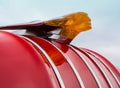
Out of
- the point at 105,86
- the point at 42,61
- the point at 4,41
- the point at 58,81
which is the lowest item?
the point at 105,86

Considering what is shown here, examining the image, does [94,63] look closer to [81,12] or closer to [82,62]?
[82,62]

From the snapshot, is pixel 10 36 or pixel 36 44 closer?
pixel 10 36

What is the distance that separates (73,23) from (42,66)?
1.09 meters

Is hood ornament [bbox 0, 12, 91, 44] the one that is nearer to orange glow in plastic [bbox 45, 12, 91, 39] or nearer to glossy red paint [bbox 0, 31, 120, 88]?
orange glow in plastic [bbox 45, 12, 91, 39]

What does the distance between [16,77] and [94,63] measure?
1813 mm

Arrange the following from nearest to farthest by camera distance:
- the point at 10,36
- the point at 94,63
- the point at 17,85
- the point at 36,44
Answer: the point at 17,85
the point at 10,36
the point at 36,44
the point at 94,63

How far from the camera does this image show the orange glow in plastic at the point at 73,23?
12.3ft

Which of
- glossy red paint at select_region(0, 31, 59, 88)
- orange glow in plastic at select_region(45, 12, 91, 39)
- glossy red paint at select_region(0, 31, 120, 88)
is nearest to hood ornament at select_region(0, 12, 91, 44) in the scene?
orange glow in plastic at select_region(45, 12, 91, 39)

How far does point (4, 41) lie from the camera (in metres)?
2.94

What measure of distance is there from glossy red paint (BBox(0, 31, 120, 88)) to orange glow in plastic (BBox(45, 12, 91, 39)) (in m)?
0.17

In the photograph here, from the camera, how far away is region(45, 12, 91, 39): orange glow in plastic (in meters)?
3.76

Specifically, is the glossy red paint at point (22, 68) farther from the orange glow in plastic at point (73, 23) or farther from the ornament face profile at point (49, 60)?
the orange glow in plastic at point (73, 23)

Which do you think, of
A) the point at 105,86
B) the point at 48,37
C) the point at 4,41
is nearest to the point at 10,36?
the point at 4,41

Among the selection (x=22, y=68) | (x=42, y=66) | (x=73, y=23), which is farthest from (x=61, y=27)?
(x=22, y=68)
